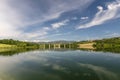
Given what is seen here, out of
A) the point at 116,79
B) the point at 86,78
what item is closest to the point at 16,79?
the point at 86,78

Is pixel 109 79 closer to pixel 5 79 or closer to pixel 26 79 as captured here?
pixel 26 79

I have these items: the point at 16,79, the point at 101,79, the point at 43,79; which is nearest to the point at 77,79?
the point at 101,79

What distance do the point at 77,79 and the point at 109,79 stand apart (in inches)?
250

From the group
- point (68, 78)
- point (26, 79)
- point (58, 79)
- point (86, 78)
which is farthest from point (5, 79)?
point (86, 78)

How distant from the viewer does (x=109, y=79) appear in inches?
1216

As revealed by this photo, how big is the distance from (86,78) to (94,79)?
5.95 feet

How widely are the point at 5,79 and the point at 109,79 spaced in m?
21.3

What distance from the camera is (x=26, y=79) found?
3234 centimetres

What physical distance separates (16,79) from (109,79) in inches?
753

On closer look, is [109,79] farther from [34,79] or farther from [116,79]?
[34,79]

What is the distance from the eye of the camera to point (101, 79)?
3095 centimetres

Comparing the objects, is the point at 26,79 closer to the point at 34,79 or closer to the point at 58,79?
the point at 34,79

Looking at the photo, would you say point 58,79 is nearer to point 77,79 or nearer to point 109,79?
point 77,79

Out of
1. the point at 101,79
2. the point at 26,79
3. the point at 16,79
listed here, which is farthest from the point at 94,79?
the point at 16,79
